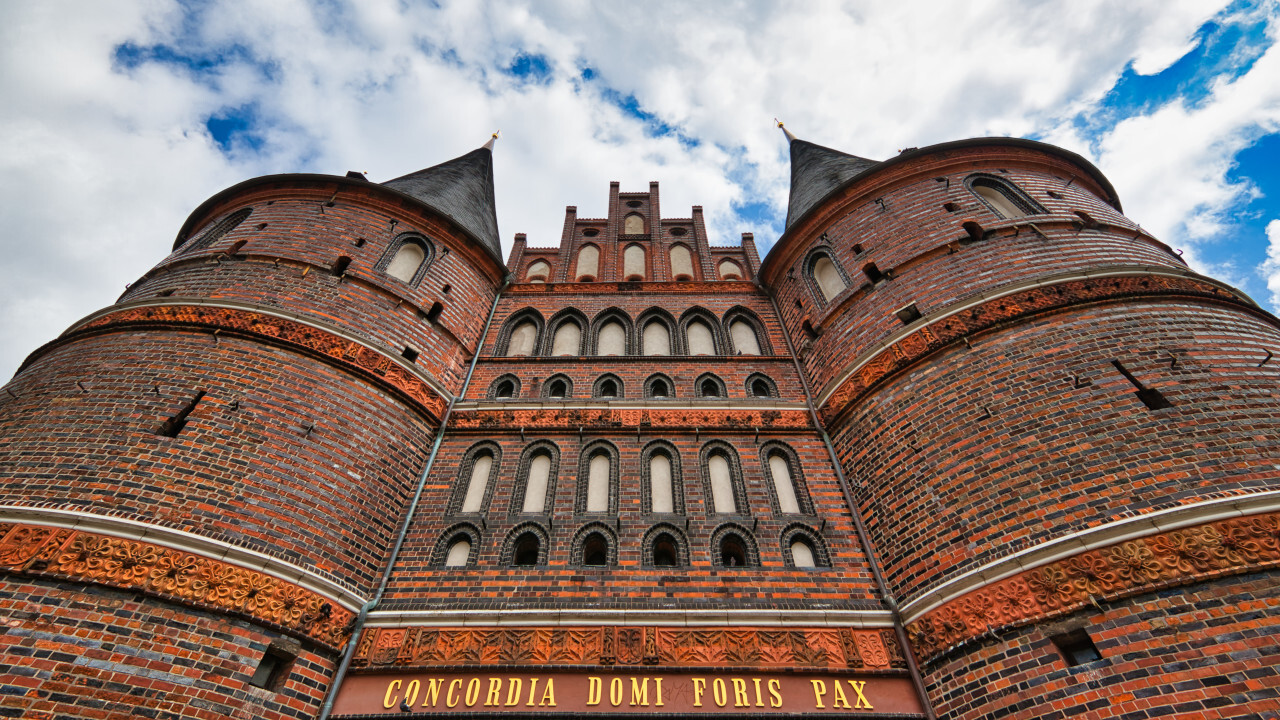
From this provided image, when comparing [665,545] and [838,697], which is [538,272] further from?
[838,697]

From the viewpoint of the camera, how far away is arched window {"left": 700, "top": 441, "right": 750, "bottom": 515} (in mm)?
7555

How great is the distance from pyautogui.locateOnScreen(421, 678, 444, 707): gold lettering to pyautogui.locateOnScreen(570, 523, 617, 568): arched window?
1.86 m

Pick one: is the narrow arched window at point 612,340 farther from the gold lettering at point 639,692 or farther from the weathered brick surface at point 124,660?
the weathered brick surface at point 124,660

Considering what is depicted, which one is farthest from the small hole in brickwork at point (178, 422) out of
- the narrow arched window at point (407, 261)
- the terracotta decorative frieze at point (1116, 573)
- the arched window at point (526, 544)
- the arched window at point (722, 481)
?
the terracotta decorative frieze at point (1116, 573)

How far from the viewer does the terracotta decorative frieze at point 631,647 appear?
5809mm

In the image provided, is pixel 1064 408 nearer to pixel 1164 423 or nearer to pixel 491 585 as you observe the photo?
pixel 1164 423

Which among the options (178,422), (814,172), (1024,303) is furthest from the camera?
(814,172)

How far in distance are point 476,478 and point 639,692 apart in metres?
3.56

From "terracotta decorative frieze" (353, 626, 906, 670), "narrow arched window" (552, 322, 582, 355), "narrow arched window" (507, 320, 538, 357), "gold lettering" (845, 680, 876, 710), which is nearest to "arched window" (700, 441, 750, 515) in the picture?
"terracotta decorative frieze" (353, 626, 906, 670)

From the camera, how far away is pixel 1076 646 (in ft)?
16.6

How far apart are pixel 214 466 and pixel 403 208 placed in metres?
5.56

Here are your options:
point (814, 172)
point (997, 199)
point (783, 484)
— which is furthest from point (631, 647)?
point (814, 172)

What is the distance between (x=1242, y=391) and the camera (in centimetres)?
580

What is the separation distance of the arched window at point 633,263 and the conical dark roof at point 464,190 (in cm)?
267
